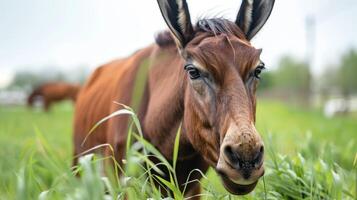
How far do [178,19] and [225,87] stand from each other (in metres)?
0.74

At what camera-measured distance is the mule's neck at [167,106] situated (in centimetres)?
362

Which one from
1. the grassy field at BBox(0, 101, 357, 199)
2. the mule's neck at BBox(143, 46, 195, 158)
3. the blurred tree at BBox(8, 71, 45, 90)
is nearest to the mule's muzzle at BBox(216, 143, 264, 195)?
the grassy field at BBox(0, 101, 357, 199)

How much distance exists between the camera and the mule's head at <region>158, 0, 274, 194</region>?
258cm

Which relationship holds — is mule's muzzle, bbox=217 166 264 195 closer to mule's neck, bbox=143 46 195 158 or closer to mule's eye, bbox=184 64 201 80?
mule's eye, bbox=184 64 201 80

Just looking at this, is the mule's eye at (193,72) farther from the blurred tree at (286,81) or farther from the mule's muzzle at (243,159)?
the blurred tree at (286,81)

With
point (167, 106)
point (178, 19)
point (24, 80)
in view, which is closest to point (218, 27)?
point (178, 19)

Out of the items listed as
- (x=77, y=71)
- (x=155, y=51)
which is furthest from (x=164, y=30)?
(x=77, y=71)

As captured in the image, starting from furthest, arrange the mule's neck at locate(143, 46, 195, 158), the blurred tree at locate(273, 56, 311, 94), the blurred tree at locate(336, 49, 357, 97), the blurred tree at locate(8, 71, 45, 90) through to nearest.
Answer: the blurred tree at locate(8, 71, 45, 90) < the blurred tree at locate(273, 56, 311, 94) < the blurred tree at locate(336, 49, 357, 97) < the mule's neck at locate(143, 46, 195, 158)

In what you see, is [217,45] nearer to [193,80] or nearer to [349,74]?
[193,80]

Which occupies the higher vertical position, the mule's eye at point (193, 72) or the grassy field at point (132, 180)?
the mule's eye at point (193, 72)

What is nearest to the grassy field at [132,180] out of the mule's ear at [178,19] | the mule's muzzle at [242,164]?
the mule's muzzle at [242,164]

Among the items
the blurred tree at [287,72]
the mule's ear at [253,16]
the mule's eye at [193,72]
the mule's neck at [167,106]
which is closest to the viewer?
the mule's eye at [193,72]

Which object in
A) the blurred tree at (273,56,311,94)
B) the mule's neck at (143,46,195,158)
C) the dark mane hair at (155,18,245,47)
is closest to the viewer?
the dark mane hair at (155,18,245,47)

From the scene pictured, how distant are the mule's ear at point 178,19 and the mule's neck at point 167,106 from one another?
0.25 m
